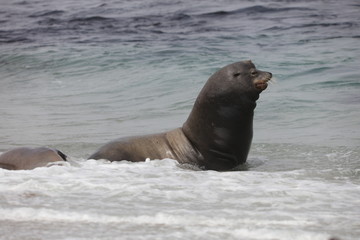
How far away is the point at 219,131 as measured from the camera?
7.72 m

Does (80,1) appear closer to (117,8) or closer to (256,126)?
(117,8)

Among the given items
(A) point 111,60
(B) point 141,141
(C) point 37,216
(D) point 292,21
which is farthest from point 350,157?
(D) point 292,21

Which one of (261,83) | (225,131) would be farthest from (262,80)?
(225,131)

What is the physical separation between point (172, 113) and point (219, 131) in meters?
4.56

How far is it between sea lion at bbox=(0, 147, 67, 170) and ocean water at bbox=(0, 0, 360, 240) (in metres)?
0.20

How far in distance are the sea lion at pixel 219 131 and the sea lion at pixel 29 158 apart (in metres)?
0.87

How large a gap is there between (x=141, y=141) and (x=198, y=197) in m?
2.45

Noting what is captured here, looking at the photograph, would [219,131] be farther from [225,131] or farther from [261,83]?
[261,83]

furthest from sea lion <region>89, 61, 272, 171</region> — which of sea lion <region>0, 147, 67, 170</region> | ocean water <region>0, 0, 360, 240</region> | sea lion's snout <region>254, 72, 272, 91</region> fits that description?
sea lion <region>0, 147, 67, 170</region>

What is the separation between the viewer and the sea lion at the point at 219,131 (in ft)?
25.1

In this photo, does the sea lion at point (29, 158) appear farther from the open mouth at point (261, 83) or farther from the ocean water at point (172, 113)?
the open mouth at point (261, 83)

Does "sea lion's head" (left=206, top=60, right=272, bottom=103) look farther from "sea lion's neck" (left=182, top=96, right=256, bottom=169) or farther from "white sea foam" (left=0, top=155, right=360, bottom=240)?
"white sea foam" (left=0, top=155, right=360, bottom=240)

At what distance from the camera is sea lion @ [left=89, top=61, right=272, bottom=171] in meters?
7.64

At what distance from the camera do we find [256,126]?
35.4 ft
